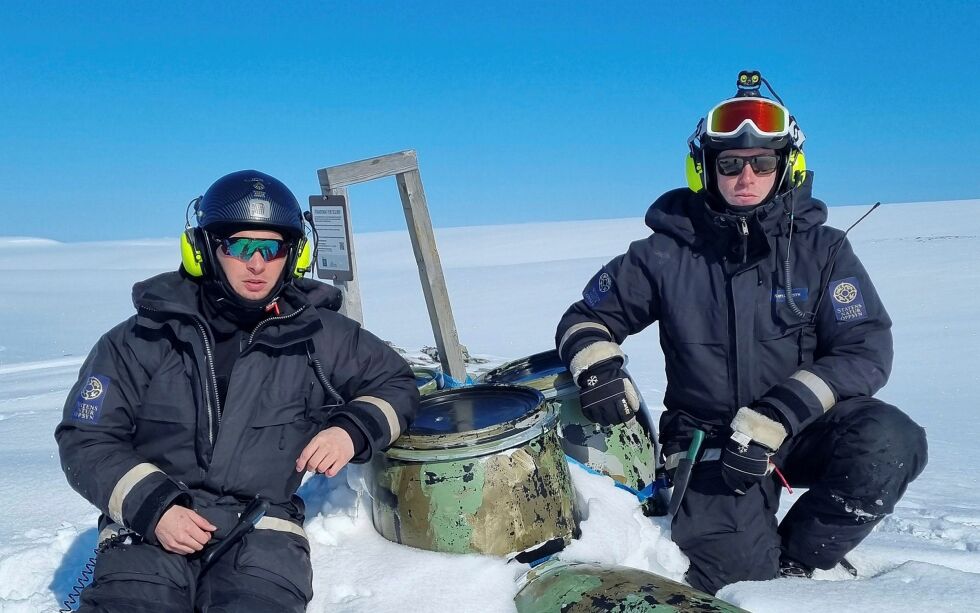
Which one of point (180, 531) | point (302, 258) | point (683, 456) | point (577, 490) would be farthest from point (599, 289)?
point (180, 531)

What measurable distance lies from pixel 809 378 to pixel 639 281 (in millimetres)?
755

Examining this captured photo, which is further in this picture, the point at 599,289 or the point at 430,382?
the point at 430,382

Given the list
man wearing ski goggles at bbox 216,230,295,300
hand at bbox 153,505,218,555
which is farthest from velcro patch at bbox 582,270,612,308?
hand at bbox 153,505,218,555

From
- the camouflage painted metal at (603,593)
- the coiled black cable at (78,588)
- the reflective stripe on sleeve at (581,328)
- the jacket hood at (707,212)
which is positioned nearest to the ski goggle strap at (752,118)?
the jacket hood at (707,212)

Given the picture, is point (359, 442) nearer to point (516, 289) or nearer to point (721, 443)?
point (721, 443)

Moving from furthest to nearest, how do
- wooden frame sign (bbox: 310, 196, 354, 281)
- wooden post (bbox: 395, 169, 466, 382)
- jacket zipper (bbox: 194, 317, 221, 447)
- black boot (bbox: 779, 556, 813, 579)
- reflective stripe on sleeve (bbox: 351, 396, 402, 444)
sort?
wooden post (bbox: 395, 169, 466, 382), wooden frame sign (bbox: 310, 196, 354, 281), black boot (bbox: 779, 556, 813, 579), reflective stripe on sleeve (bbox: 351, 396, 402, 444), jacket zipper (bbox: 194, 317, 221, 447)

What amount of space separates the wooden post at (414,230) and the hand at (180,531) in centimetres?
271

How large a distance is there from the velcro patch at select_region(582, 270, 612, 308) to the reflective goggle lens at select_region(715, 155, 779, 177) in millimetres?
623

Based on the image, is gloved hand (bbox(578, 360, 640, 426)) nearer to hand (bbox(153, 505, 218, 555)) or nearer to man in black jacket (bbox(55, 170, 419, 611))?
man in black jacket (bbox(55, 170, 419, 611))

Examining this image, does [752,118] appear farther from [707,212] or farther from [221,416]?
[221,416]

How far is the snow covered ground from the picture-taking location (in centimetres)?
224

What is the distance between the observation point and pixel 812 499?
268 centimetres

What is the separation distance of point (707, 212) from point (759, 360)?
23.8 inches

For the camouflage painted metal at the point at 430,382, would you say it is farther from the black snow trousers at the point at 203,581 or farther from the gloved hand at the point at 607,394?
the black snow trousers at the point at 203,581
